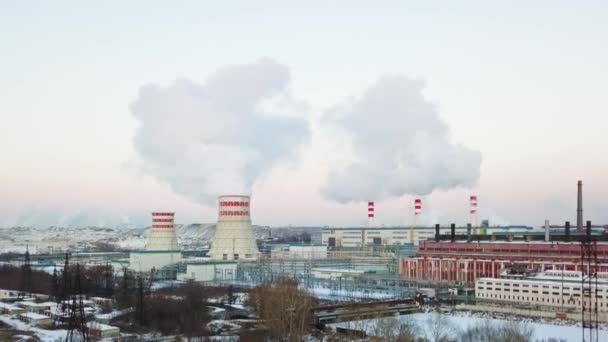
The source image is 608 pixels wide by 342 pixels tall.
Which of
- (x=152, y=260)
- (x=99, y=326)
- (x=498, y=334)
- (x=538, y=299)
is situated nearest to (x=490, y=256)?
(x=538, y=299)

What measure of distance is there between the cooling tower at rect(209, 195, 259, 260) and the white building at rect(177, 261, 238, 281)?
0.80 m

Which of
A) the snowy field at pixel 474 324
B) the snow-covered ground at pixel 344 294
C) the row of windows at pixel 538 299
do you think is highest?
the row of windows at pixel 538 299

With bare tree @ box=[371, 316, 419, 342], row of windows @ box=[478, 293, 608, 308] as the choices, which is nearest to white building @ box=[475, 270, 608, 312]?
row of windows @ box=[478, 293, 608, 308]

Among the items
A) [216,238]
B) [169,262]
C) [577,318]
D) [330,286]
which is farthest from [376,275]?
[577,318]

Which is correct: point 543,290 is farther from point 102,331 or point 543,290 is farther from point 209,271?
point 209,271

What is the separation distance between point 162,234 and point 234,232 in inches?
113

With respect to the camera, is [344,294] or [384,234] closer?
[344,294]

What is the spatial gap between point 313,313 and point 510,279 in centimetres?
464

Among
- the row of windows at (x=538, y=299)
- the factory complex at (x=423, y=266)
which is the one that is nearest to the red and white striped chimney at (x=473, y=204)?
the factory complex at (x=423, y=266)

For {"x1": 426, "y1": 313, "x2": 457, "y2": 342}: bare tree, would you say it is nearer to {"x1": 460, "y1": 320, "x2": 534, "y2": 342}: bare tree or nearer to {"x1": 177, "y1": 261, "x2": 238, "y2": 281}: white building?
{"x1": 460, "y1": 320, "x2": 534, "y2": 342}: bare tree

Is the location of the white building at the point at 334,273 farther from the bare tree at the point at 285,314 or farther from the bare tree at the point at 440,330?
the bare tree at the point at 285,314

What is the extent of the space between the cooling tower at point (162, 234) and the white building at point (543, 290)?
11.4m

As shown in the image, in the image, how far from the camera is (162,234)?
2239 cm

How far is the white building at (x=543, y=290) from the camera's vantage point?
492 inches
